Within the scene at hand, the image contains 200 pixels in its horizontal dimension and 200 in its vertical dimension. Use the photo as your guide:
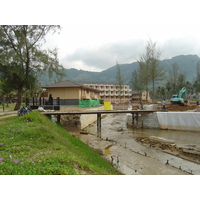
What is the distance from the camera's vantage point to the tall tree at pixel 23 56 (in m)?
19.0

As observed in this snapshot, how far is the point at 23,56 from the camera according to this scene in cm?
1952

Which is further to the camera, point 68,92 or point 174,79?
point 174,79

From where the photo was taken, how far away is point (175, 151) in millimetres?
12273

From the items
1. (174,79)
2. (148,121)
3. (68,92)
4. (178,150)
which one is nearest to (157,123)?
(148,121)

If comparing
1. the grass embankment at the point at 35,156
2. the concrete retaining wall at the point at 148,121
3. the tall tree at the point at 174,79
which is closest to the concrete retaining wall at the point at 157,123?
the concrete retaining wall at the point at 148,121

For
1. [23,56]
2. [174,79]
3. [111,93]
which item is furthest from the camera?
[111,93]

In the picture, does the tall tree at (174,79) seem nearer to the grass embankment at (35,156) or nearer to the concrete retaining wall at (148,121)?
the concrete retaining wall at (148,121)

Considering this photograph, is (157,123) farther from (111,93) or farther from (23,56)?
(111,93)

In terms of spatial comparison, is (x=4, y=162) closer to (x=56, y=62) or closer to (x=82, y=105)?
(x=56, y=62)

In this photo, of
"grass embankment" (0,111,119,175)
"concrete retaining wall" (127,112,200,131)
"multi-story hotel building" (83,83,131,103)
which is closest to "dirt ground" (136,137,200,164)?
"concrete retaining wall" (127,112,200,131)

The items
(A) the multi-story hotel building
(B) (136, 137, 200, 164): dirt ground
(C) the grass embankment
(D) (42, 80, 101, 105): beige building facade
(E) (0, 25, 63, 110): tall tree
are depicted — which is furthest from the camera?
(A) the multi-story hotel building

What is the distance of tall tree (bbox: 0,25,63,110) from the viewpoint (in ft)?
62.4

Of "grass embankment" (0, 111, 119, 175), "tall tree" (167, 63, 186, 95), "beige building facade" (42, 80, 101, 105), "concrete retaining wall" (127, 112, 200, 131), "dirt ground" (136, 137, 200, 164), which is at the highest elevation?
"tall tree" (167, 63, 186, 95)

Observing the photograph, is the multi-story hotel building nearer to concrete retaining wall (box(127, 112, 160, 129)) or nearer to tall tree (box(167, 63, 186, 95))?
tall tree (box(167, 63, 186, 95))
